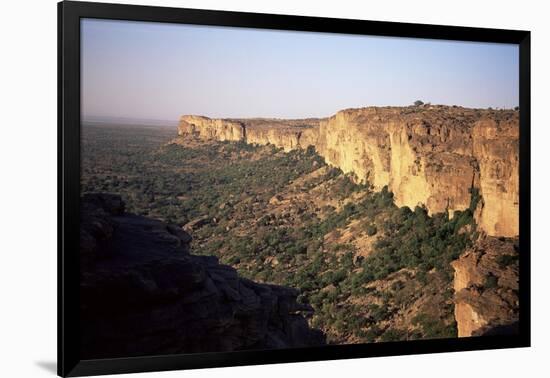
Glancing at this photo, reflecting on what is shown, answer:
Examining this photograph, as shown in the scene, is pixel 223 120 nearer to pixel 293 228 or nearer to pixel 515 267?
pixel 293 228

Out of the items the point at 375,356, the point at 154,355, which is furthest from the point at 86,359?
the point at 375,356

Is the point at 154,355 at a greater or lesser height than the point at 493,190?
lesser

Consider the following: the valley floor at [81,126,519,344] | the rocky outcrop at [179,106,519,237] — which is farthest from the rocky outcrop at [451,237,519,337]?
the rocky outcrop at [179,106,519,237]

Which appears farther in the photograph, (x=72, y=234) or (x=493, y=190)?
(x=493, y=190)

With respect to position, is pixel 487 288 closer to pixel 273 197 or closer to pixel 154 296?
pixel 273 197

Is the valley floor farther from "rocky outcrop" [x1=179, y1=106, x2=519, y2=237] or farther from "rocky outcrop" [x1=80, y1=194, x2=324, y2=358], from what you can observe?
"rocky outcrop" [x1=80, y1=194, x2=324, y2=358]

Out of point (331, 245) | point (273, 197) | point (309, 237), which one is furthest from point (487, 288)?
point (273, 197)

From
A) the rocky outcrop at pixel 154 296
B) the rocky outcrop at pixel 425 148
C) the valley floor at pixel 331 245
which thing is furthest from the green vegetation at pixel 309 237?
the rocky outcrop at pixel 154 296
